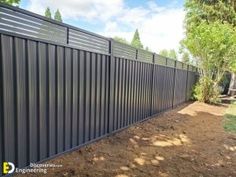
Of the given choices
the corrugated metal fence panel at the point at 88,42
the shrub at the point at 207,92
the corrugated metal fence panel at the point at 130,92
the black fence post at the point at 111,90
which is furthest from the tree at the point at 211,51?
the corrugated metal fence panel at the point at 88,42

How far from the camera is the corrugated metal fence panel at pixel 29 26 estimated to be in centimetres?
253

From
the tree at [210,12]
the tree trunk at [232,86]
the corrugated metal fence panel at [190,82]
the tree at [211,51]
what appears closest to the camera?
the tree at [211,51]

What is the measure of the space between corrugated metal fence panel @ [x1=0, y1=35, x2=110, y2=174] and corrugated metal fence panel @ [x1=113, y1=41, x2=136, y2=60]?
25.8 inches

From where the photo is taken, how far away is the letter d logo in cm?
262

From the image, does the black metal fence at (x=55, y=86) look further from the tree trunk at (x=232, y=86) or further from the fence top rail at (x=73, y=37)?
the tree trunk at (x=232, y=86)

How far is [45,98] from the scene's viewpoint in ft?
10.1

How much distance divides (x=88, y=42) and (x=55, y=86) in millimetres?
1153

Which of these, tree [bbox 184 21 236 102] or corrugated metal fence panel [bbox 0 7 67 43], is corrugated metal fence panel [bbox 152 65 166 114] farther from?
tree [bbox 184 21 236 102]

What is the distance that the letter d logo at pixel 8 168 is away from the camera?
2625 mm

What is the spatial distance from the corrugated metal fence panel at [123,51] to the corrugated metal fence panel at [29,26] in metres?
1.64

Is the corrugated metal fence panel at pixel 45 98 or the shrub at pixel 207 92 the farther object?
the shrub at pixel 207 92

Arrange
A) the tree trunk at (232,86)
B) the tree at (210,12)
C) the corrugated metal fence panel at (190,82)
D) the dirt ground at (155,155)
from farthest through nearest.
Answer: the tree trunk at (232,86), the tree at (210,12), the corrugated metal fence panel at (190,82), the dirt ground at (155,155)

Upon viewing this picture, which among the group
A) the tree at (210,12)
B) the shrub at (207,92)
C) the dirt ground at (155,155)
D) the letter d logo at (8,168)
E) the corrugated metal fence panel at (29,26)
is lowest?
the dirt ground at (155,155)

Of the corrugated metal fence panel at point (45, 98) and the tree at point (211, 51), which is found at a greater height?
the tree at point (211, 51)
